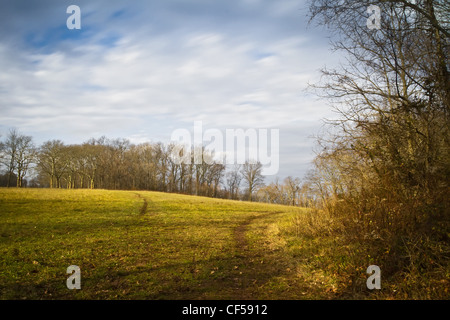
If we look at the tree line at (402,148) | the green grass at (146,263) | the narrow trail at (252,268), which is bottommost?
the narrow trail at (252,268)

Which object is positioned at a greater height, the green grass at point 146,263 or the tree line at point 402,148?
the tree line at point 402,148

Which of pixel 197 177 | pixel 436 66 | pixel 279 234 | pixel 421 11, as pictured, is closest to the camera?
pixel 421 11

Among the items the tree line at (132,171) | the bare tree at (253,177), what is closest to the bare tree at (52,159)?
the tree line at (132,171)

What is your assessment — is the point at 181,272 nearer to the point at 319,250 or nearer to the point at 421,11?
the point at 319,250

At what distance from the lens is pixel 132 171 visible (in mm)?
79688

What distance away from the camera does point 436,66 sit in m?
7.48

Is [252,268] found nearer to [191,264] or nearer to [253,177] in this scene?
[191,264]

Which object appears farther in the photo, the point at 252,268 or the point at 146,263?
the point at 146,263

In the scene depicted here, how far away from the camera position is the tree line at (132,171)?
67.0 meters

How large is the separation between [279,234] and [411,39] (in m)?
8.94

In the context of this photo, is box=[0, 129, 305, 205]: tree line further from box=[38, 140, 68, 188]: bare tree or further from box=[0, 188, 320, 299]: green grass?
box=[0, 188, 320, 299]: green grass

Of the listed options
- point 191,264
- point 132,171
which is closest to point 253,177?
point 132,171

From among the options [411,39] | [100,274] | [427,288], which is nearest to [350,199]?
[427,288]

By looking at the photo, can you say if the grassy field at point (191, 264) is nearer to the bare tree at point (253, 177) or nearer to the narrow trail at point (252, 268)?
the narrow trail at point (252, 268)
